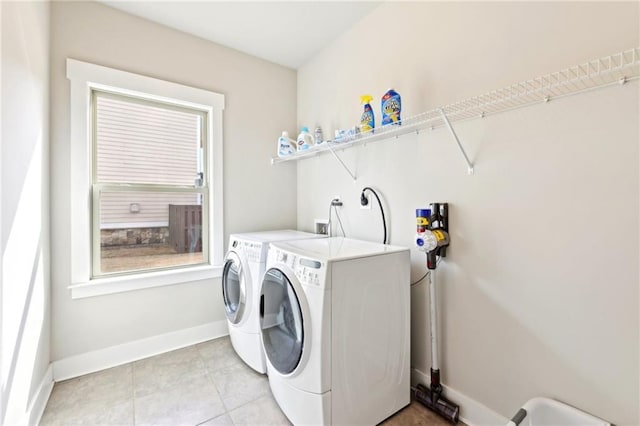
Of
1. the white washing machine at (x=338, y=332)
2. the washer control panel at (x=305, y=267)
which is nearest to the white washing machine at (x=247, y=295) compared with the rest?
the white washing machine at (x=338, y=332)

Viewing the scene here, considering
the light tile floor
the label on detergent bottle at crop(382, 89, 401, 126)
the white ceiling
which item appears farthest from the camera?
the white ceiling

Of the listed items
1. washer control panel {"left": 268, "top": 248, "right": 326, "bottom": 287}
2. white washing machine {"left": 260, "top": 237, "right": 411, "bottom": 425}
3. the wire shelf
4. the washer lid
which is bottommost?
white washing machine {"left": 260, "top": 237, "right": 411, "bottom": 425}

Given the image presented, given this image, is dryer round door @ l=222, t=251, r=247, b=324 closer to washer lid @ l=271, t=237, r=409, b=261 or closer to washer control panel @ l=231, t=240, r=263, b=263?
washer control panel @ l=231, t=240, r=263, b=263

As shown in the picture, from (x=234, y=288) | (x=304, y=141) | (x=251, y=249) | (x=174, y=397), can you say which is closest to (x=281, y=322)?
(x=251, y=249)

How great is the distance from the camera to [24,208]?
1.32 m

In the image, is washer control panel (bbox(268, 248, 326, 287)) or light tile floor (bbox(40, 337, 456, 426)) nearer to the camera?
washer control panel (bbox(268, 248, 326, 287))

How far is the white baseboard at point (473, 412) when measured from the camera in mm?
1350

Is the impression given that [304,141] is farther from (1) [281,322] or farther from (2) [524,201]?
(2) [524,201]

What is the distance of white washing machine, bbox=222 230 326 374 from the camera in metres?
1.85

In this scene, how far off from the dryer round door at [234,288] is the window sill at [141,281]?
313mm

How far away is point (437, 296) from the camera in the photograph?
159 centimetres

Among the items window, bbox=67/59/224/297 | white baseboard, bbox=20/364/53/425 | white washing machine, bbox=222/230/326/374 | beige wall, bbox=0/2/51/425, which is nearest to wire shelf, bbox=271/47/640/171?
white washing machine, bbox=222/230/326/374

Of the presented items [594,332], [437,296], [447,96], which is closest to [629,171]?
[594,332]

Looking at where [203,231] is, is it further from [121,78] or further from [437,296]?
[437,296]
